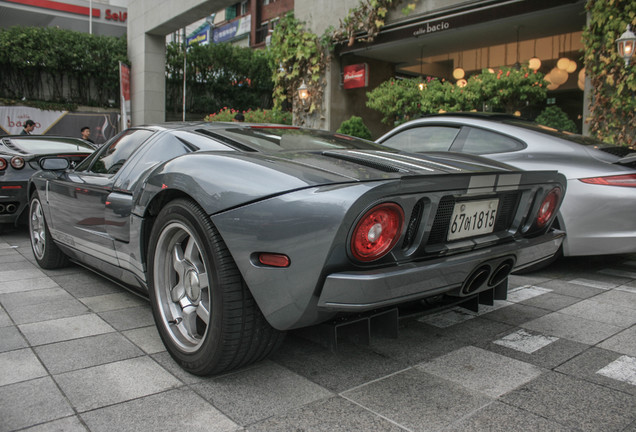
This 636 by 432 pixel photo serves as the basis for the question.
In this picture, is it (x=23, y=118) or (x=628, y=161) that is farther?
(x=23, y=118)

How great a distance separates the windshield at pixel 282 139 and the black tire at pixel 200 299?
1.83ft

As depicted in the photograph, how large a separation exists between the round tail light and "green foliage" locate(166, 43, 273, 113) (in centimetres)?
1628

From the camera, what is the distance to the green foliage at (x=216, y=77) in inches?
853

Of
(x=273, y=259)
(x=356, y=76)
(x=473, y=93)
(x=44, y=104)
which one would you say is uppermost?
(x=44, y=104)

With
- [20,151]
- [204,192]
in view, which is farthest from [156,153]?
[20,151]

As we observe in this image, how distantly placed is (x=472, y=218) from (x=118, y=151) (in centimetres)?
241

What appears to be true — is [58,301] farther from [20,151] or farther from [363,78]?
[363,78]

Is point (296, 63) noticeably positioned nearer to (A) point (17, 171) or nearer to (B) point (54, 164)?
(A) point (17, 171)

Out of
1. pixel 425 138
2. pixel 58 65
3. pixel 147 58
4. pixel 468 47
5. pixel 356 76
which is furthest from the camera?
pixel 58 65

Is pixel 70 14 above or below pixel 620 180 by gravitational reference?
above

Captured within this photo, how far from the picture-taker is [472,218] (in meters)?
2.20

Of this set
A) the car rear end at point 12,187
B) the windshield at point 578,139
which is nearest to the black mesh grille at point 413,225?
the windshield at point 578,139

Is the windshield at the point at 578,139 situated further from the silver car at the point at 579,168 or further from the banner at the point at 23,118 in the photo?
the banner at the point at 23,118

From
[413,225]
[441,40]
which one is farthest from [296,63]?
[413,225]
